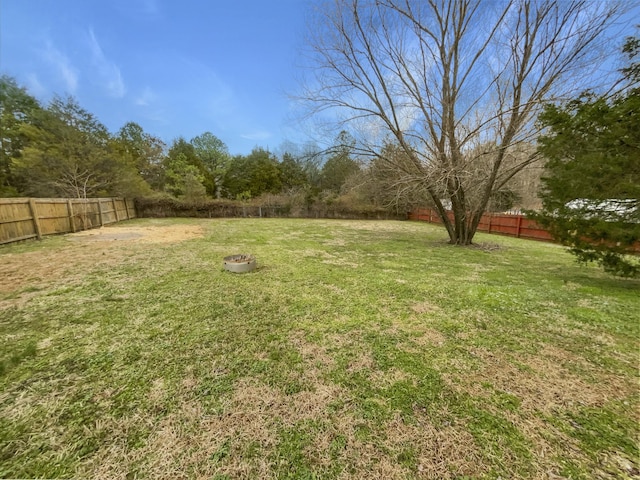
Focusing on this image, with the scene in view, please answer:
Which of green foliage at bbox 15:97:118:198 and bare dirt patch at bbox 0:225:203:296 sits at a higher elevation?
green foliage at bbox 15:97:118:198

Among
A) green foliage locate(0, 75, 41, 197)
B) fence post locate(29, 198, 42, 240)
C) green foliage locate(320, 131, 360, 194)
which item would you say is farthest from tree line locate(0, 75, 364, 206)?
fence post locate(29, 198, 42, 240)

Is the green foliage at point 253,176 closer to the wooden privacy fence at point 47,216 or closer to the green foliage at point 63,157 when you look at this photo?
the green foliage at point 63,157

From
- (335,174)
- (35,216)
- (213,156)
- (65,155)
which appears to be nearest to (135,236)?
(35,216)

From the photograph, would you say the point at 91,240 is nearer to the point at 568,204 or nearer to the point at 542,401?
the point at 542,401

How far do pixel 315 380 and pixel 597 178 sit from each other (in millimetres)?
4910

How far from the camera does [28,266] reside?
486 cm

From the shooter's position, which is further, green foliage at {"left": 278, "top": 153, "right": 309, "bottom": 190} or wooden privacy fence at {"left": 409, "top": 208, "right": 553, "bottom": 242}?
green foliage at {"left": 278, "top": 153, "right": 309, "bottom": 190}

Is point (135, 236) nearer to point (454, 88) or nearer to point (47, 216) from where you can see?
point (47, 216)

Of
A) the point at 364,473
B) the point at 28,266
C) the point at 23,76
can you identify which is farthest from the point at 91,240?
the point at 23,76

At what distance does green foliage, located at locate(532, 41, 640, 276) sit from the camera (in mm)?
3316

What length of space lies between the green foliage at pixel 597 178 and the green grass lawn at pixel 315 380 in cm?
78

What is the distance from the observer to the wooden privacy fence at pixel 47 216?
691 centimetres

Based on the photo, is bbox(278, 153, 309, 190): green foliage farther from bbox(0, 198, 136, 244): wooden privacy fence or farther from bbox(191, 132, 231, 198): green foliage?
bbox(0, 198, 136, 244): wooden privacy fence

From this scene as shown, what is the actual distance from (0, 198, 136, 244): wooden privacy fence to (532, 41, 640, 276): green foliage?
12883 mm
